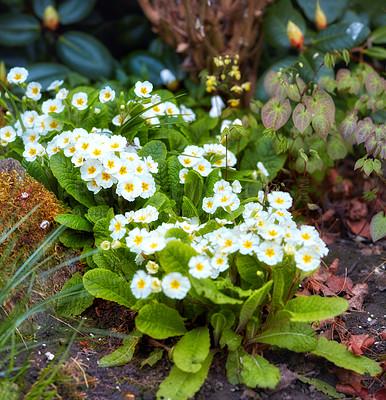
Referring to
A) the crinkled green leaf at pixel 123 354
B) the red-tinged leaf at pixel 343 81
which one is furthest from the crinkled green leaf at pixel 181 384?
the red-tinged leaf at pixel 343 81

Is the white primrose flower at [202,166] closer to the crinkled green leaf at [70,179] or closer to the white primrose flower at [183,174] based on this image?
the white primrose flower at [183,174]

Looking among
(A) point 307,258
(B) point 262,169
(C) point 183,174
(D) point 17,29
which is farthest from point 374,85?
(D) point 17,29

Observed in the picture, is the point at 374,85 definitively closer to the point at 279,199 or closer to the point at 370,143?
the point at 370,143

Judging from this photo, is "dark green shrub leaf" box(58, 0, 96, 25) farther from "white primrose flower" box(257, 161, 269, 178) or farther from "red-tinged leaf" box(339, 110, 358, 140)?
"red-tinged leaf" box(339, 110, 358, 140)

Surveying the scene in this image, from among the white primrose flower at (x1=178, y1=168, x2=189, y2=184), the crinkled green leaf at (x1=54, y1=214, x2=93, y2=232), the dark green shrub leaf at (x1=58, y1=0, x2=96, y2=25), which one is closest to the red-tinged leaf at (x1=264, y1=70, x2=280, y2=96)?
the white primrose flower at (x1=178, y1=168, x2=189, y2=184)

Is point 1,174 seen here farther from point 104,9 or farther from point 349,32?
point 104,9

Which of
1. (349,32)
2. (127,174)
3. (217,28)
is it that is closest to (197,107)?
(217,28)
